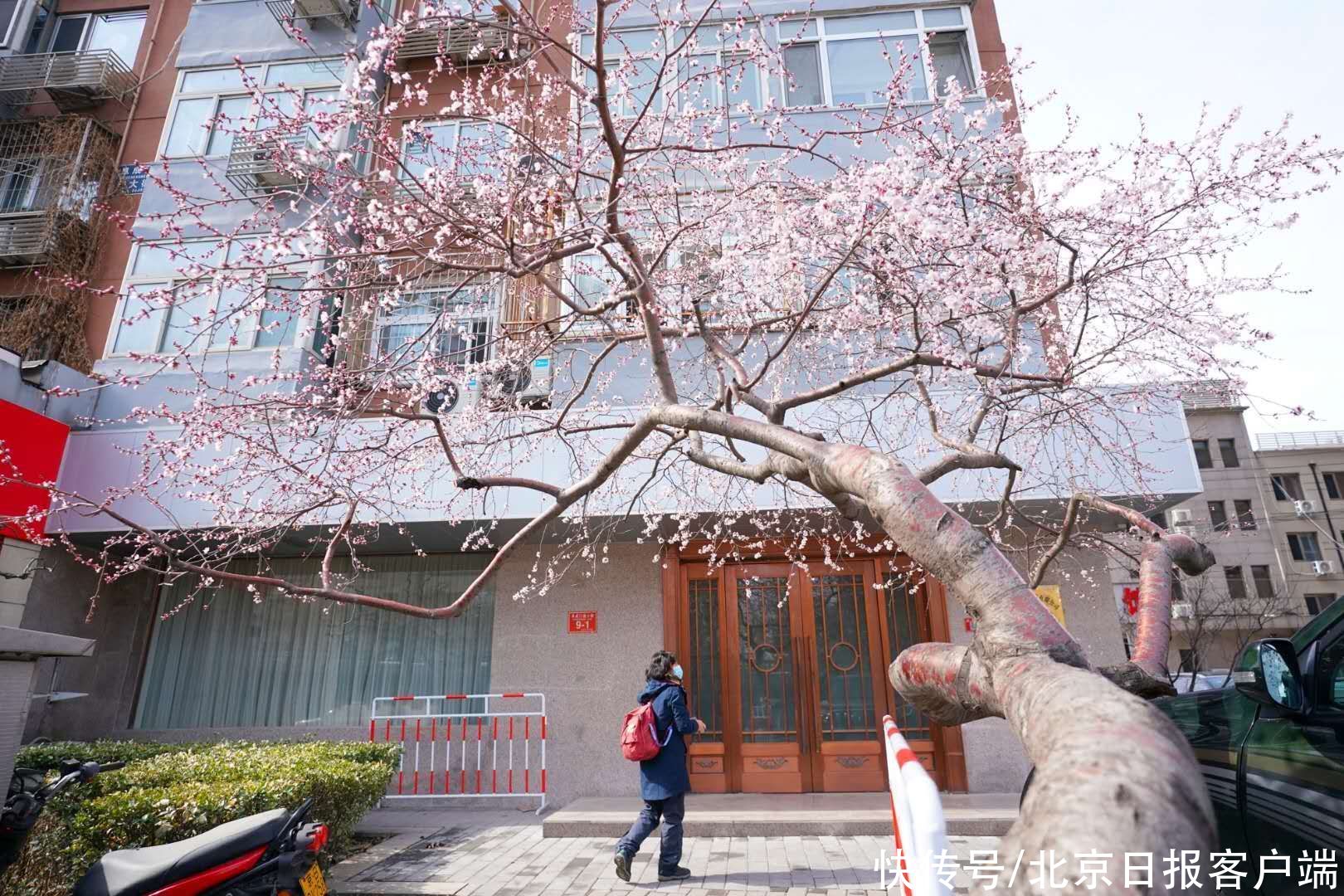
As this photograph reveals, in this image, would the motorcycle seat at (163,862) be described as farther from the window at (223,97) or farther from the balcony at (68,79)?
the balcony at (68,79)

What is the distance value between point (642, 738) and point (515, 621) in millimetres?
4191

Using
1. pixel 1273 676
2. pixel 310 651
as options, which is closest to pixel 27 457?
pixel 310 651

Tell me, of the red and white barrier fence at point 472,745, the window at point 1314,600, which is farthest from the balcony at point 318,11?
the window at point 1314,600

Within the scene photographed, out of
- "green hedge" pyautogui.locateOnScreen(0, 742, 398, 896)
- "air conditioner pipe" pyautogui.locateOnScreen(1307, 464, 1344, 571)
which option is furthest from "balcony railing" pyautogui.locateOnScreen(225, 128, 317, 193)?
"air conditioner pipe" pyautogui.locateOnScreen(1307, 464, 1344, 571)

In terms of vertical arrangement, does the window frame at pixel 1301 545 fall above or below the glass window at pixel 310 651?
above

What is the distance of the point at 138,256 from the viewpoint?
37.9 feet

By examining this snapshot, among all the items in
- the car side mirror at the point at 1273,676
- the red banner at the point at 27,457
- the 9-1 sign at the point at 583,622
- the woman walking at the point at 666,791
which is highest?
the red banner at the point at 27,457

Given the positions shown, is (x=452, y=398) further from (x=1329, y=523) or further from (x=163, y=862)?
(x=1329, y=523)

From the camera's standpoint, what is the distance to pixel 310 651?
401 inches

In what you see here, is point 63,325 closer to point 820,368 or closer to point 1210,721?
point 820,368

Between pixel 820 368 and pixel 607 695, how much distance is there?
4.90 m

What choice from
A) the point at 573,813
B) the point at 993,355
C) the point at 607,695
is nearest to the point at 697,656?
the point at 607,695

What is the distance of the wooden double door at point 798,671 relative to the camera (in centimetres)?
862

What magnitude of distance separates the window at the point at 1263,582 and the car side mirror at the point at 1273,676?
131 feet
